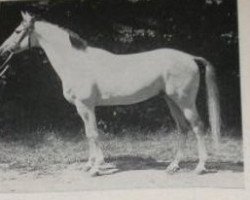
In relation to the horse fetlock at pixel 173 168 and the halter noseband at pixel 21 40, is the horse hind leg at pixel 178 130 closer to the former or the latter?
the horse fetlock at pixel 173 168

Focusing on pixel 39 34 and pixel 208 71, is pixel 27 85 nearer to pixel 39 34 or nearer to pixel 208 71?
pixel 39 34

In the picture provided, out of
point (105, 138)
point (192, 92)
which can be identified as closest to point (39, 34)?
point (105, 138)

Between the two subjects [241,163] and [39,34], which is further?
[39,34]

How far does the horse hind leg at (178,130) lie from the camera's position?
5.22 feet

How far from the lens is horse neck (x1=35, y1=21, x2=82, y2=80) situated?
67.1 inches

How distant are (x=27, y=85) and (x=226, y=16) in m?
0.61

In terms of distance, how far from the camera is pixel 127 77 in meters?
1.67

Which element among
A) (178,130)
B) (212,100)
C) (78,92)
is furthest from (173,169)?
(78,92)

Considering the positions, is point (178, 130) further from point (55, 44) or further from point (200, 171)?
point (55, 44)

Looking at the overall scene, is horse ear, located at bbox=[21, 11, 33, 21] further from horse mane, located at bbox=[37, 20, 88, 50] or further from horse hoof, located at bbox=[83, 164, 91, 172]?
horse hoof, located at bbox=[83, 164, 91, 172]

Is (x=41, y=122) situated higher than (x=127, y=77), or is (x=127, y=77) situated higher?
(x=127, y=77)

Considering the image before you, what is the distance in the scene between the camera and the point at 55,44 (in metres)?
1.73

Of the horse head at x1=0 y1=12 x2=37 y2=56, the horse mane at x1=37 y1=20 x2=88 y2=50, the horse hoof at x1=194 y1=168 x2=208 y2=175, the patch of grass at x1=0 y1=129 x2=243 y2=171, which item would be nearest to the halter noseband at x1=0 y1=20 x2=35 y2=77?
the horse head at x1=0 y1=12 x2=37 y2=56

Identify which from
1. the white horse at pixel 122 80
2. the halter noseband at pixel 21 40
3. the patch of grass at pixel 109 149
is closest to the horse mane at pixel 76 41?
the white horse at pixel 122 80
